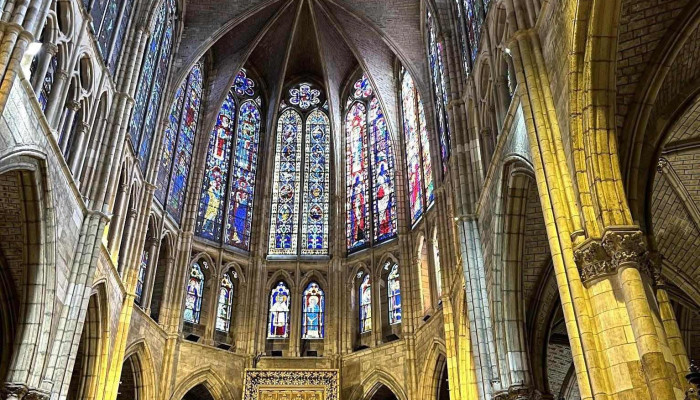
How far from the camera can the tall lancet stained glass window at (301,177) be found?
79.6 ft

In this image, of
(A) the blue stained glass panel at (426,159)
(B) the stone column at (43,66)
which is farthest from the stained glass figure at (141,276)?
(A) the blue stained glass panel at (426,159)

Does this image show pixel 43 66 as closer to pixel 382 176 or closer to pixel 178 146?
pixel 178 146

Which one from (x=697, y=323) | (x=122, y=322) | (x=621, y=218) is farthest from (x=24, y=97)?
(x=697, y=323)

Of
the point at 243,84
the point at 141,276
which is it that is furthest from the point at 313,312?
the point at 243,84

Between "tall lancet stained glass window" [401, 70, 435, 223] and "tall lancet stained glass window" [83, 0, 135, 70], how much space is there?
372 inches

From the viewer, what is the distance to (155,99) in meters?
20.1

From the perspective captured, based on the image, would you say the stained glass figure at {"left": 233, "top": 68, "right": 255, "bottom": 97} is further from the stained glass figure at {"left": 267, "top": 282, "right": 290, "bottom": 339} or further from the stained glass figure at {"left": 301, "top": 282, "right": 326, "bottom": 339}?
the stained glass figure at {"left": 301, "top": 282, "right": 326, "bottom": 339}

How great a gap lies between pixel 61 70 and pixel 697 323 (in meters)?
16.7

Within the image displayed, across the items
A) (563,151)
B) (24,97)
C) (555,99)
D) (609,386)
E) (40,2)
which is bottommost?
(609,386)

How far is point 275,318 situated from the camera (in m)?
22.5

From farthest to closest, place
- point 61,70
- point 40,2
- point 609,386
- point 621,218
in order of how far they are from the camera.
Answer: point 61,70 < point 40,2 < point 621,218 < point 609,386

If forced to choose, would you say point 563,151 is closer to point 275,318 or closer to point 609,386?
point 609,386

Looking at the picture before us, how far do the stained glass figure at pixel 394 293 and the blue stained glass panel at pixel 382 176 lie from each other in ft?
3.93

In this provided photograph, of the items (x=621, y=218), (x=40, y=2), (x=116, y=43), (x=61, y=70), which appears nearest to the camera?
(x=621, y=218)
